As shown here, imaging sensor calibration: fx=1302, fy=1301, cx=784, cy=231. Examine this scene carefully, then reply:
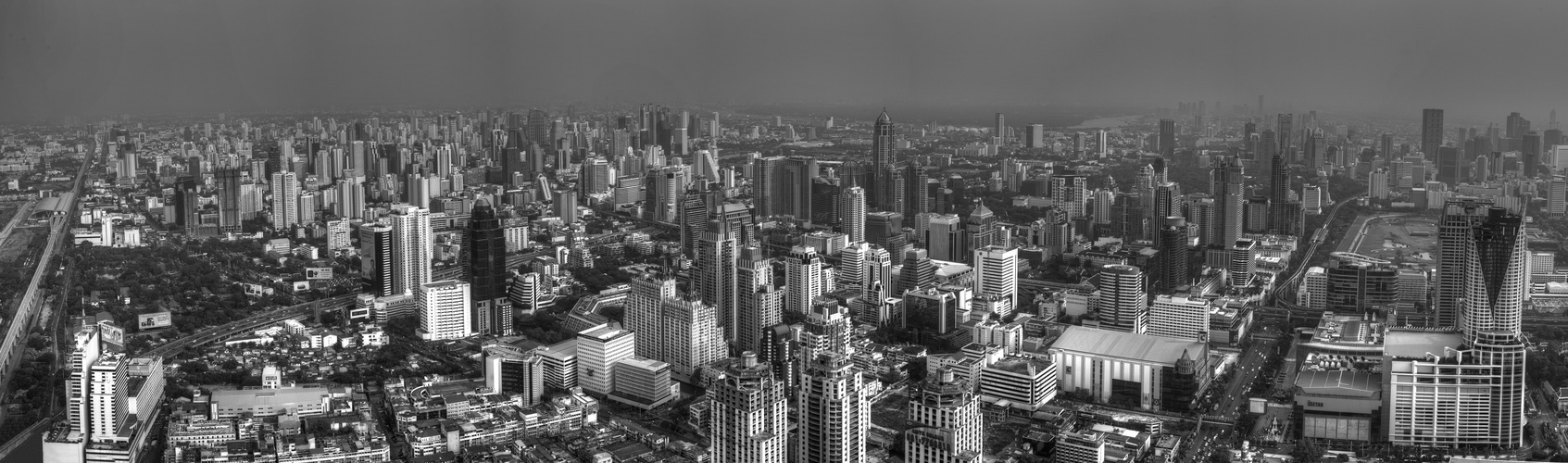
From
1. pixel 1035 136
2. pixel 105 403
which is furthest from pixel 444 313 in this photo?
pixel 1035 136

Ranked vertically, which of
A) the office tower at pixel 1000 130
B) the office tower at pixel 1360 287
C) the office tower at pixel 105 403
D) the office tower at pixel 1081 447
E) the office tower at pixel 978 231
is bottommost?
the office tower at pixel 1081 447

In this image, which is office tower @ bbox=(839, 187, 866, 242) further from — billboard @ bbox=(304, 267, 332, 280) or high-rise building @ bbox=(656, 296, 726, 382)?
billboard @ bbox=(304, 267, 332, 280)

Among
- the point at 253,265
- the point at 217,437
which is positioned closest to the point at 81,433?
the point at 217,437

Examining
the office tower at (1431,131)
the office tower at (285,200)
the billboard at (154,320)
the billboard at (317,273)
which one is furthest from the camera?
the office tower at (285,200)

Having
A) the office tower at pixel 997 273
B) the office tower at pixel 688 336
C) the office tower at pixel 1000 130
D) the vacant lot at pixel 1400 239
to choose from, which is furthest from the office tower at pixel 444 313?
the vacant lot at pixel 1400 239

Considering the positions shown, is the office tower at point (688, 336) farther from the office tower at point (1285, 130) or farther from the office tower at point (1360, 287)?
the office tower at point (1285, 130)

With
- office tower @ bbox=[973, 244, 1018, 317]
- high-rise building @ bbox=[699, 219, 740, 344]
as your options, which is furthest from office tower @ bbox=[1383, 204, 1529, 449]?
high-rise building @ bbox=[699, 219, 740, 344]

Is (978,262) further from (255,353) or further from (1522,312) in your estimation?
(255,353)
